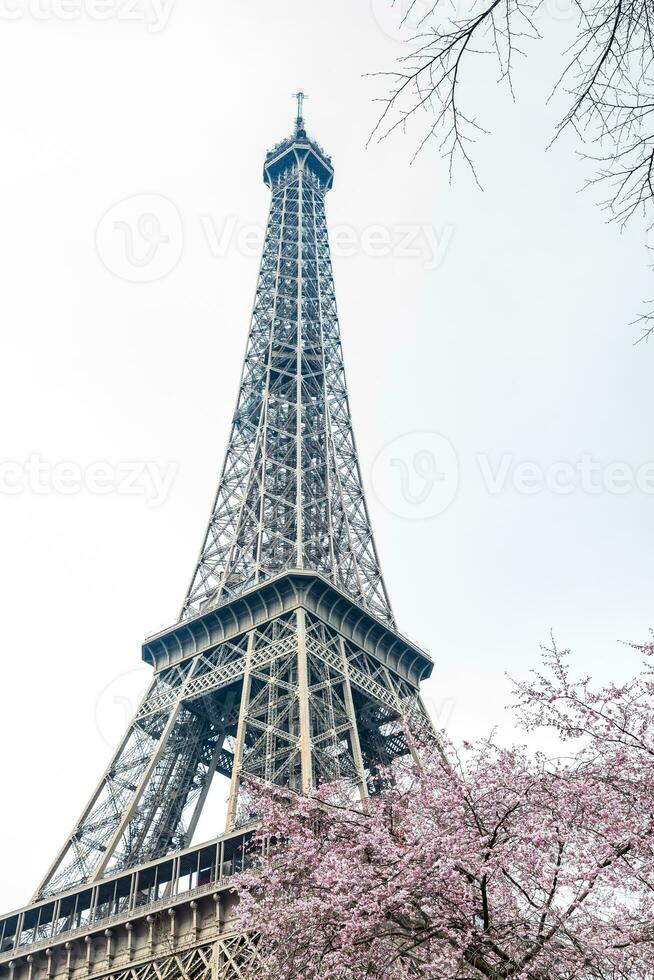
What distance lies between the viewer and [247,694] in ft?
135

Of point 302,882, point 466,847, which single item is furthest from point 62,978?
point 466,847

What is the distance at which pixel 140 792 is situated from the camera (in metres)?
41.7

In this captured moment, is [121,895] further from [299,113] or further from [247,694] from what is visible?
[299,113]

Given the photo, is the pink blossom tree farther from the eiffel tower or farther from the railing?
the railing

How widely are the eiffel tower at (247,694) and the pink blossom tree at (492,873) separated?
18.3 feet

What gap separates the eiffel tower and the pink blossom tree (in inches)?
219

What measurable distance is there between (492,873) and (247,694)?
26676mm

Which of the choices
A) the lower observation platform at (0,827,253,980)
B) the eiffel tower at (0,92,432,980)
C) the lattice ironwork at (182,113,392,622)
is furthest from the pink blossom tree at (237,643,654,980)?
the lattice ironwork at (182,113,392,622)

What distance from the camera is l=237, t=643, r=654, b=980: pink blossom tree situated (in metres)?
14.6

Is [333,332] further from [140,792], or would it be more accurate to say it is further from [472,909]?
[472,909]

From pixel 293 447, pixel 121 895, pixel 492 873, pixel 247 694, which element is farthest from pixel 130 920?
pixel 293 447

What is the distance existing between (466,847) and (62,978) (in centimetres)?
2612

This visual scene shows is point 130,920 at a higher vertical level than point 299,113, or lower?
lower

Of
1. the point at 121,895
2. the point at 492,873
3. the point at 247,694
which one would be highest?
the point at 247,694
